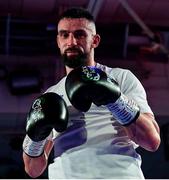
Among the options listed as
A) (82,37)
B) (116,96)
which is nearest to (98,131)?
(116,96)

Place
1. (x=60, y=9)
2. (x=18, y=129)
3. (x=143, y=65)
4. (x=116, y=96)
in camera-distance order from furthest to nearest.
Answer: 1. (x=18, y=129)
2. (x=143, y=65)
3. (x=60, y=9)
4. (x=116, y=96)

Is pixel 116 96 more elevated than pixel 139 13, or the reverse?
pixel 116 96

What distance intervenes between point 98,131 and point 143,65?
2577 millimetres

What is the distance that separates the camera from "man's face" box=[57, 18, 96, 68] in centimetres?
136

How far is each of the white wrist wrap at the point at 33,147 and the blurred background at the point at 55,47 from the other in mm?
2097

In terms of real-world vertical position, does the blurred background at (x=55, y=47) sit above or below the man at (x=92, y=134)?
below

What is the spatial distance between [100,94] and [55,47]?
2.55m

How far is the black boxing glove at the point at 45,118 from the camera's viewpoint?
1.23m

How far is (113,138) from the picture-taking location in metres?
1.28

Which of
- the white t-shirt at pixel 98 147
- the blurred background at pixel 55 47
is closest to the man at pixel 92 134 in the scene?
the white t-shirt at pixel 98 147

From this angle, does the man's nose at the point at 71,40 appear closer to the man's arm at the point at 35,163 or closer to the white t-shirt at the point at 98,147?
the white t-shirt at the point at 98,147

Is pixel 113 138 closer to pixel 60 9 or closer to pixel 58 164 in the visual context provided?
pixel 58 164

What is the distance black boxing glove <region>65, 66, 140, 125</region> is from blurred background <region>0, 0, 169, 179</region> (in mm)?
Answer: 2183

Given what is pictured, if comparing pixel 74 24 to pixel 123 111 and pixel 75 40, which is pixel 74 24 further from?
pixel 123 111
